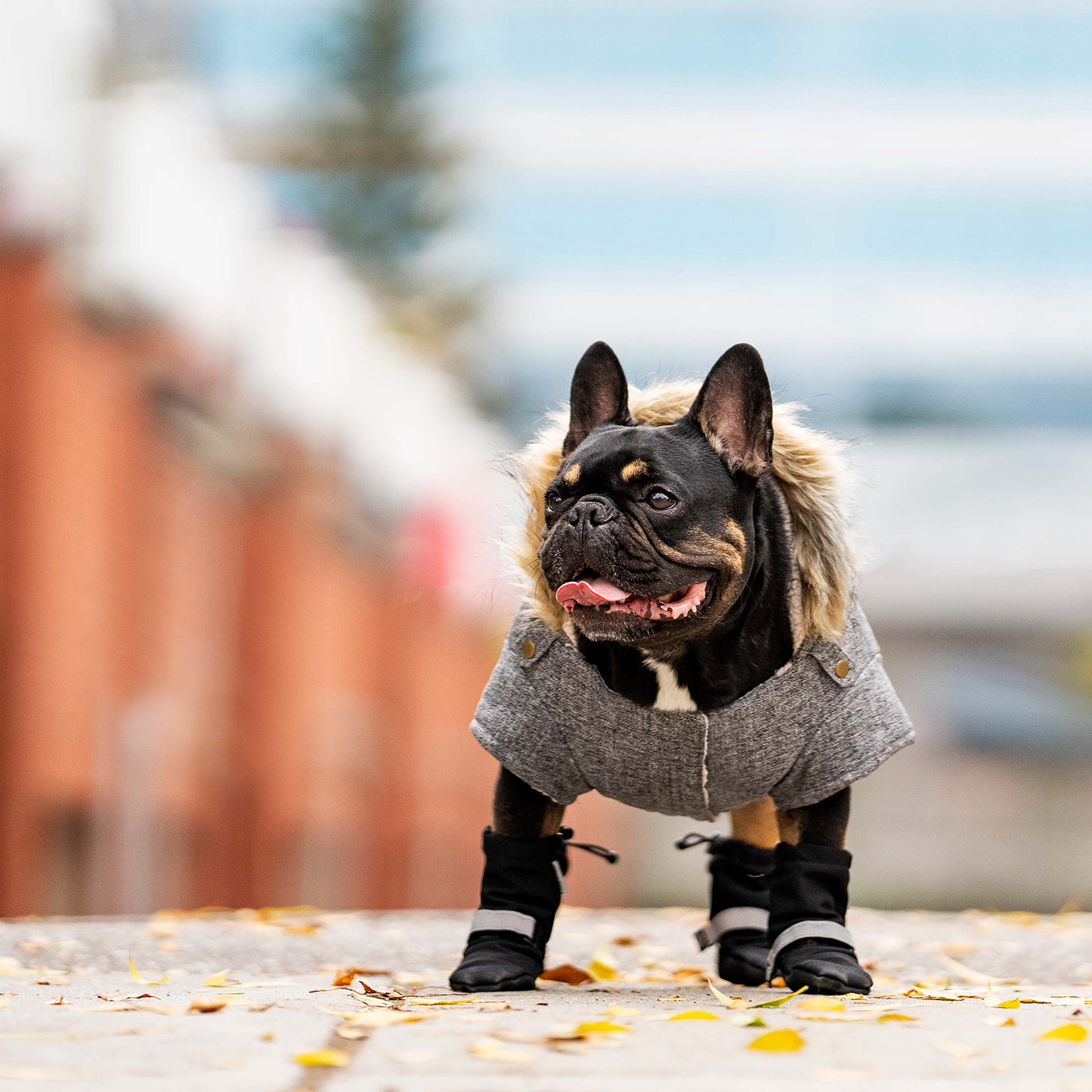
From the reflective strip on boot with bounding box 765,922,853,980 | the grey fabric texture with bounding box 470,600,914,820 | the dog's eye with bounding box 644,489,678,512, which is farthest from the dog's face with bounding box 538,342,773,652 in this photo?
the reflective strip on boot with bounding box 765,922,853,980

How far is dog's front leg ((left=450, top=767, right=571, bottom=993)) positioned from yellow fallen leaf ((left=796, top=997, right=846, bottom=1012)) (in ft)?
2.43

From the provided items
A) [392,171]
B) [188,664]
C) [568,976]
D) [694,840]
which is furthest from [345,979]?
[392,171]

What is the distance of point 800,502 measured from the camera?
4133 millimetres

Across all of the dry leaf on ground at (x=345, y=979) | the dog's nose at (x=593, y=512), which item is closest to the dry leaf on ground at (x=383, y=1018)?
the dry leaf on ground at (x=345, y=979)

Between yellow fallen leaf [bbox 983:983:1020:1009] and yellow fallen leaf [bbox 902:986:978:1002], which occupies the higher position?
yellow fallen leaf [bbox 983:983:1020:1009]

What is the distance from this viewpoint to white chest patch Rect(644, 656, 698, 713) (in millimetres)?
3994

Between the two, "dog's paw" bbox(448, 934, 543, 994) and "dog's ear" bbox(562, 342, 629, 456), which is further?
"dog's ear" bbox(562, 342, 629, 456)

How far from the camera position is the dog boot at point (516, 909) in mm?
4121

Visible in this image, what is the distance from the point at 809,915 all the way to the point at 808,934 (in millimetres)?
52

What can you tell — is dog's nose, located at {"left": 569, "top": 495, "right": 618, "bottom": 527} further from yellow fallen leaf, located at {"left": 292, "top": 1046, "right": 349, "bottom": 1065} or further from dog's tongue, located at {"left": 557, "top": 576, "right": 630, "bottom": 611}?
yellow fallen leaf, located at {"left": 292, "top": 1046, "right": 349, "bottom": 1065}

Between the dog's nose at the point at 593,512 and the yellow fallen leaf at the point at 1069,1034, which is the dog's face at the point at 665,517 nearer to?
the dog's nose at the point at 593,512

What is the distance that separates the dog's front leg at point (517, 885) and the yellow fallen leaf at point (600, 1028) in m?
0.98

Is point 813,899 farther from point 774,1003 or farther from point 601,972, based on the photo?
point 601,972

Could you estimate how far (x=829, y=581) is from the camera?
4043 mm
